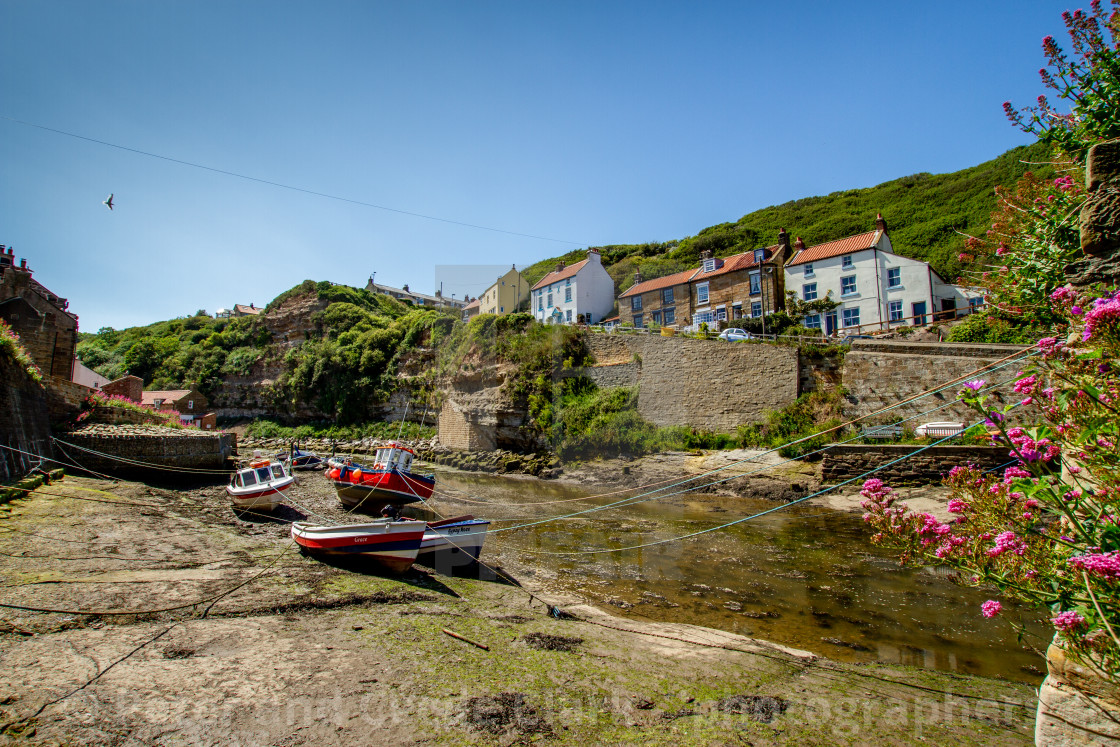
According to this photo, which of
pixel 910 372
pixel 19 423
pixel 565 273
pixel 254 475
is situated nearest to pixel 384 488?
pixel 254 475

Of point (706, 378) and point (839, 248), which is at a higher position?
point (839, 248)

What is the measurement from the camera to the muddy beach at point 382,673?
4020mm

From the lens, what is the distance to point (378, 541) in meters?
8.59

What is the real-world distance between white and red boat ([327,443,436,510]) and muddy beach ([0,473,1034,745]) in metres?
6.86

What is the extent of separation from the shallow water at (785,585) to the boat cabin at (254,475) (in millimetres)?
6906

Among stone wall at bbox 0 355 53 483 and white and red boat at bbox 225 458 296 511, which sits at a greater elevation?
stone wall at bbox 0 355 53 483

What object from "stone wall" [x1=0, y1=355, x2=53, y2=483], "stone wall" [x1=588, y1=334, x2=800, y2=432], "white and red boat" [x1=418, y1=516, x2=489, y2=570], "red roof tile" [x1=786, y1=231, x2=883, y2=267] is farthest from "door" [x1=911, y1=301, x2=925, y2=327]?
"stone wall" [x1=0, y1=355, x2=53, y2=483]

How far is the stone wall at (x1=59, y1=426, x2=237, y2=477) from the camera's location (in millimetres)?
14984

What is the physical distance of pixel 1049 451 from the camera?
2.91m

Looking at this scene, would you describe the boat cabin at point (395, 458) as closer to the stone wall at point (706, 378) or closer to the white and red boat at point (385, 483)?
the white and red boat at point (385, 483)

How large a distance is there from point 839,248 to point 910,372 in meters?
13.7

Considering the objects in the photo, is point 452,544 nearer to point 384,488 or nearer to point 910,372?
point 384,488

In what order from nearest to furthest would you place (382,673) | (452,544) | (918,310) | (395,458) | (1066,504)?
1. (1066,504)
2. (382,673)
3. (452,544)
4. (395,458)
5. (918,310)

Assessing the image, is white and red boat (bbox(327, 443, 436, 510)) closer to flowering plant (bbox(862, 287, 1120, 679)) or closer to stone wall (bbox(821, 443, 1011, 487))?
flowering plant (bbox(862, 287, 1120, 679))
